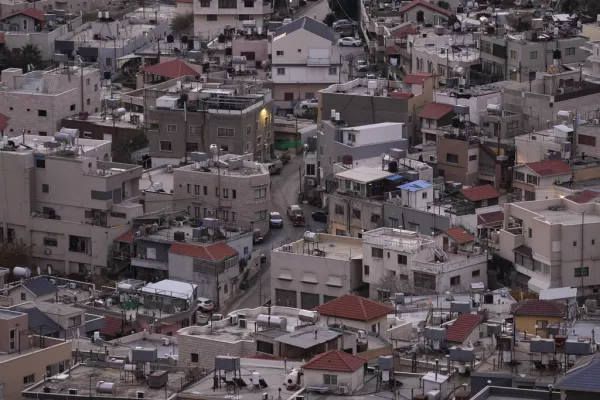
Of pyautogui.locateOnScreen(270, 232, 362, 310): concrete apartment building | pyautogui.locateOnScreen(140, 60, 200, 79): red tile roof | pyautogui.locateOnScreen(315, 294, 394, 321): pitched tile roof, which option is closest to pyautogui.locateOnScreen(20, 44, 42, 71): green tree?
pyautogui.locateOnScreen(140, 60, 200, 79): red tile roof

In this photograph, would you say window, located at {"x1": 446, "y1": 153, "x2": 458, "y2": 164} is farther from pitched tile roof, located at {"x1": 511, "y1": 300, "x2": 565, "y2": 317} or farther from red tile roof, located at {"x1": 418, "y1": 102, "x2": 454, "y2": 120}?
pitched tile roof, located at {"x1": 511, "y1": 300, "x2": 565, "y2": 317}

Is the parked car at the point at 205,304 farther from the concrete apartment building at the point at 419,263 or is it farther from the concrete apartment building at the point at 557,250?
the concrete apartment building at the point at 557,250

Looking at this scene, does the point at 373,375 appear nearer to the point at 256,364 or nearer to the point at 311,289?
the point at 256,364

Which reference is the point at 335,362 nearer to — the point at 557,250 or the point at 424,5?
the point at 557,250

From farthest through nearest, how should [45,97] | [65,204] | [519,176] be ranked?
[45,97] → [65,204] → [519,176]

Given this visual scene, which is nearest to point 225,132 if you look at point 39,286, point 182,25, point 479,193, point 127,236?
point 127,236

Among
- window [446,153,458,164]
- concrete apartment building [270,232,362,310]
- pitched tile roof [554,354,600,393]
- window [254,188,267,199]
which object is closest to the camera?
pitched tile roof [554,354,600,393]
